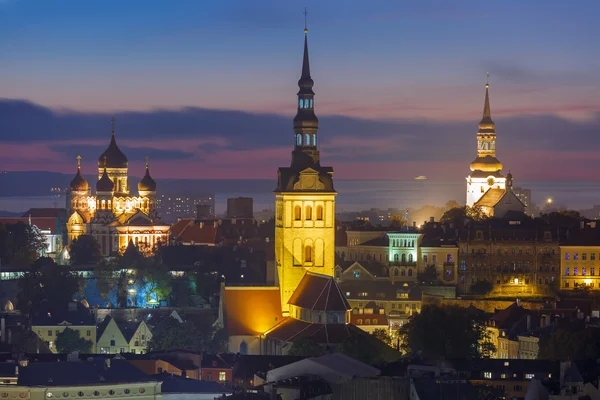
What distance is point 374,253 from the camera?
578ft

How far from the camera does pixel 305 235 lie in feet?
431

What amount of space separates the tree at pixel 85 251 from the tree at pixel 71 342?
127 ft

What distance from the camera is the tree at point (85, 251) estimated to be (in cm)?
17862

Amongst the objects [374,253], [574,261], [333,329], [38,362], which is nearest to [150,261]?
[374,253]

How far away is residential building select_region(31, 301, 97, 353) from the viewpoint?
451 ft

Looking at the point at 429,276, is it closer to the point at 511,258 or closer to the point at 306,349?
the point at 511,258

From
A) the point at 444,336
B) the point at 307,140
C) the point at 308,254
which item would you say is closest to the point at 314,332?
the point at 444,336

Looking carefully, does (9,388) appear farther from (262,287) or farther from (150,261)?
Result: (150,261)

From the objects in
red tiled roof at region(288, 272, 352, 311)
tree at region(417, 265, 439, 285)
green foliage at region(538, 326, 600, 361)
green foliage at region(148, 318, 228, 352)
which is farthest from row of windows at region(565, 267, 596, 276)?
green foliage at region(538, 326, 600, 361)

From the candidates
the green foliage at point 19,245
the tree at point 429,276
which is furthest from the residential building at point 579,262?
the green foliage at point 19,245

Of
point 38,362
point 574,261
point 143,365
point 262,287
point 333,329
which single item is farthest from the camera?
point 574,261

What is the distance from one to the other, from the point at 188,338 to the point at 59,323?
1353 centimetres

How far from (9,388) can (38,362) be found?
6002 mm

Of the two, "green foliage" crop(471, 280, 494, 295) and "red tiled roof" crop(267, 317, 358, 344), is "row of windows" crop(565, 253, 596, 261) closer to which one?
"green foliage" crop(471, 280, 494, 295)
